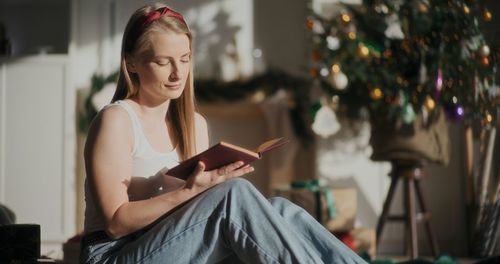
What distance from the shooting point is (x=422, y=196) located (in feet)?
15.5

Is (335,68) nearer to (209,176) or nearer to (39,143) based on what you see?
(39,143)

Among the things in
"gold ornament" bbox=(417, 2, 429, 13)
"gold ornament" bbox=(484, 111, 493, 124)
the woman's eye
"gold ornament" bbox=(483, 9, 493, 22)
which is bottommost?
"gold ornament" bbox=(484, 111, 493, 124)

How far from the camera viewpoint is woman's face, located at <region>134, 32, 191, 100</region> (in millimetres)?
1882

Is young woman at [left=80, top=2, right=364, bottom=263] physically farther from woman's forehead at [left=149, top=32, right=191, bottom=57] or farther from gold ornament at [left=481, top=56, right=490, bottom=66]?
gold ornament at [left=481, top=56, right=490, bottom=66]

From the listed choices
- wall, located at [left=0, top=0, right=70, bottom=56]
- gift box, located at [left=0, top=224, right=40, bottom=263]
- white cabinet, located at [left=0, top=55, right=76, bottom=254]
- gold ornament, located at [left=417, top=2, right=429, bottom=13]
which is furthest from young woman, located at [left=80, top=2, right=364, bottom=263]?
wall, located at [left=0, top=0, right=70, bottom=56]

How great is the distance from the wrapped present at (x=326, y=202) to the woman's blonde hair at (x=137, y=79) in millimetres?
2348

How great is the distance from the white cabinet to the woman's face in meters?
3.54

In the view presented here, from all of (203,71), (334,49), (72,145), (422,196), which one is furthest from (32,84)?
(422,196)

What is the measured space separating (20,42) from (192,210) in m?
4.54

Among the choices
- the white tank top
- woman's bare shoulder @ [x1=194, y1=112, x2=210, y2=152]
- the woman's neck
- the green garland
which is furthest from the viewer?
the green garland

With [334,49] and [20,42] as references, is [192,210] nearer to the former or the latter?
[334,49]

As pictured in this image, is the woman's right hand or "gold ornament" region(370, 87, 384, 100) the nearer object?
the woman's right hand

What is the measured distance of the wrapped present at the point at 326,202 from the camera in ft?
14.3

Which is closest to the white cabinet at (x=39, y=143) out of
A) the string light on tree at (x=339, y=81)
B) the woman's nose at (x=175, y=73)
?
the string light on tree at (x=339, y=81)
